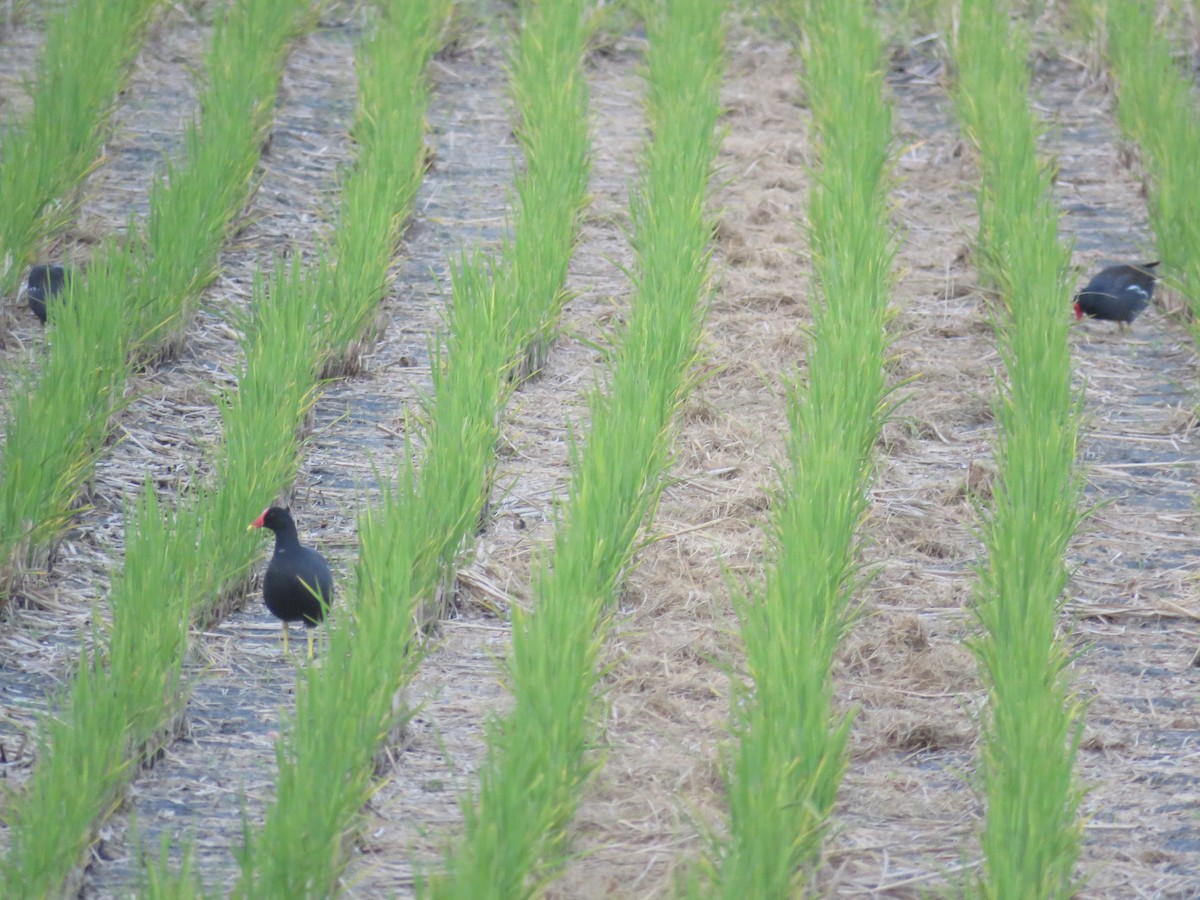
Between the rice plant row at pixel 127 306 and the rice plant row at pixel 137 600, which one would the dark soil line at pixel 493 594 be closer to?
the rice plant row at pixel 137 600

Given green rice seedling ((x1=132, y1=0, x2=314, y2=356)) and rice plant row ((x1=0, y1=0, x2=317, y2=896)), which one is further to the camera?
green rice seedling ((x1=132, y1=0, x2=314, y2=356))

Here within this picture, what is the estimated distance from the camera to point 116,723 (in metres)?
2.50

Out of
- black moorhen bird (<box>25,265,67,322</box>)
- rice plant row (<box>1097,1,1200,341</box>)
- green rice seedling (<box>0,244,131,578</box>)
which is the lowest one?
green rice seedling (<box>0,244,131,578</box>)

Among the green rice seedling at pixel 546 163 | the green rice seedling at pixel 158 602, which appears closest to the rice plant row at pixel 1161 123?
the green rice seedling at pixel 546 163

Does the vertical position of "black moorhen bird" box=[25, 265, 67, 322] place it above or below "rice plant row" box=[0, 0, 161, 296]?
below

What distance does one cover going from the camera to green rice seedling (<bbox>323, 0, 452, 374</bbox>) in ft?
→ 13.0

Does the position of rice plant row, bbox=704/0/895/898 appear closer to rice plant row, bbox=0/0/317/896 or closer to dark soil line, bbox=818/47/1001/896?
dark soil line, bbox=818/47/1001/896

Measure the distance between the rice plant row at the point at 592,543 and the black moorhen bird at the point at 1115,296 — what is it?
3.42 feet

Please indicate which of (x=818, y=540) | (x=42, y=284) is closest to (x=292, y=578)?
→ (x=818, y=540)

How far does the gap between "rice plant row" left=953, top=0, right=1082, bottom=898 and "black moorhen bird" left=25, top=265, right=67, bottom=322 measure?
7.86 ft

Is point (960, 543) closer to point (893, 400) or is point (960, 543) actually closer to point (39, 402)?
point (893, 400)

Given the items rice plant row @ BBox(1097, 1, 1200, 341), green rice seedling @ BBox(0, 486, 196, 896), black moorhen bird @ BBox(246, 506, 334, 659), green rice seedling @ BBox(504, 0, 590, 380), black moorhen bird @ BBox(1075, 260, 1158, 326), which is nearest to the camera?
green rice seedling @ BBox(0, 486, 196, 896)

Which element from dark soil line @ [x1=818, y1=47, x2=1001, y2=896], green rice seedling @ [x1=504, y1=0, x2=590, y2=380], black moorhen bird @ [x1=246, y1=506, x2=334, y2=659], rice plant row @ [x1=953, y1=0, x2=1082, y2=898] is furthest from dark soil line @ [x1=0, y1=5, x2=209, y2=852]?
rice plant row @ [x1=953, y1=0, x2=1082, y2=898]

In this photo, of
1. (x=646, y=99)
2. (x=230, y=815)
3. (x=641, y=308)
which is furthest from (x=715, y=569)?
(x=646, y=99)
